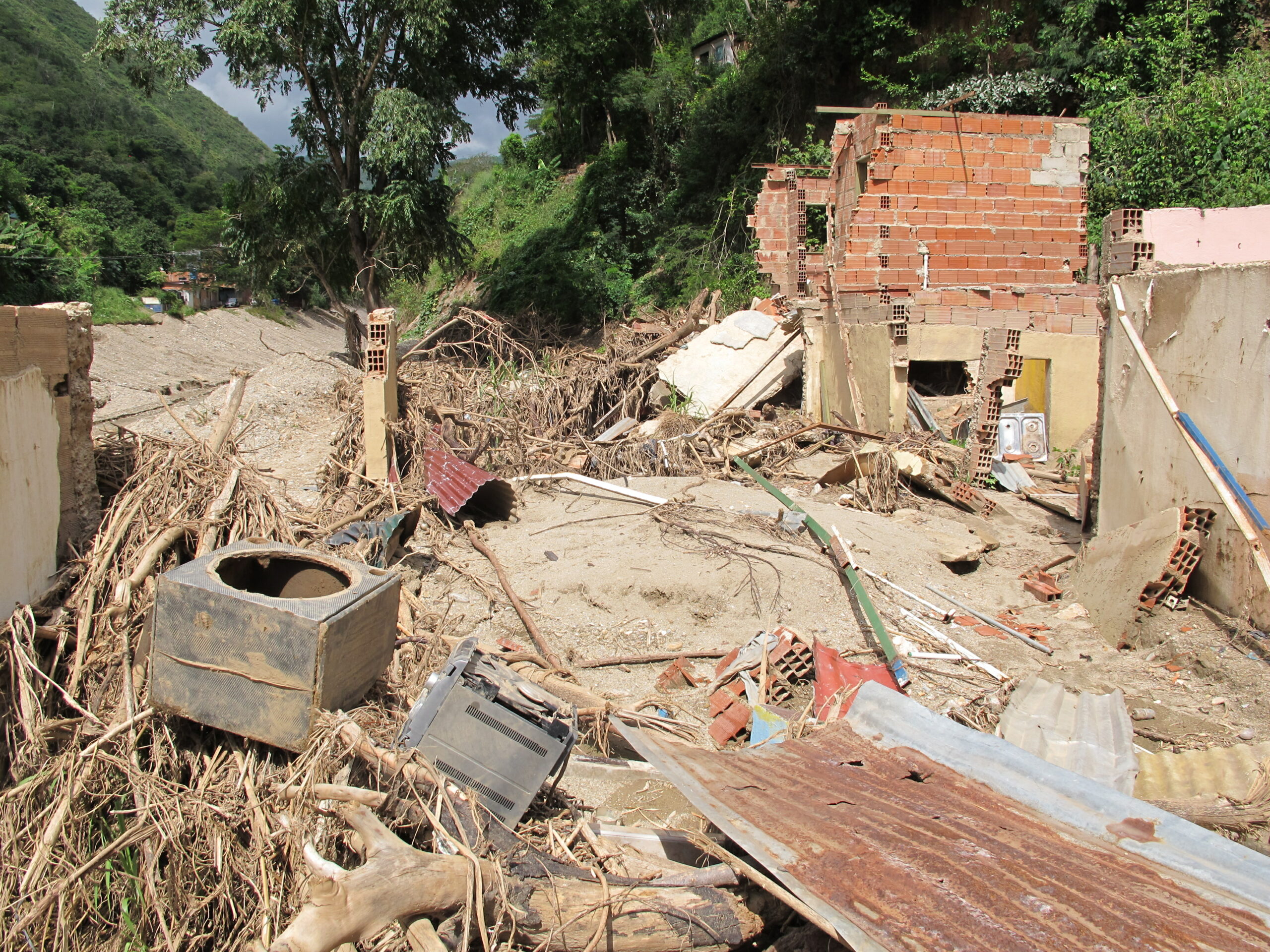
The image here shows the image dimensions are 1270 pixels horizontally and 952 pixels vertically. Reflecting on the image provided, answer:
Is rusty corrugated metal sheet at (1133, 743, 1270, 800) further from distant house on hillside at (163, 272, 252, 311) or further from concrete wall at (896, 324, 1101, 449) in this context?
distant house on hillside at (163, 272, 252, 311)

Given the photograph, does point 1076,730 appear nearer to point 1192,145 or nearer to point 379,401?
point 379,401

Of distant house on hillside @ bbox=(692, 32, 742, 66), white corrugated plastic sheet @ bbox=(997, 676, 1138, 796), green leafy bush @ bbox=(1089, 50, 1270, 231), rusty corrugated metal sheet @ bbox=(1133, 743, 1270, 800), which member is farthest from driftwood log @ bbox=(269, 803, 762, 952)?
distant house on hillside @ bbox=(692, 32, 742, 66)

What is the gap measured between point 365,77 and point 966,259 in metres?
12.5

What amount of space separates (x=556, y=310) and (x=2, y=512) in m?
16.5

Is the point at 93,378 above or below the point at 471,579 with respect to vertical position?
above

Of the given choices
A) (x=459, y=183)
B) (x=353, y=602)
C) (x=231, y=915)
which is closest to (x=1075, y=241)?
(x=353, y=602)

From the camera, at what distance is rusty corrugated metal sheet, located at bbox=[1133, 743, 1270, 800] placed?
3.73 m

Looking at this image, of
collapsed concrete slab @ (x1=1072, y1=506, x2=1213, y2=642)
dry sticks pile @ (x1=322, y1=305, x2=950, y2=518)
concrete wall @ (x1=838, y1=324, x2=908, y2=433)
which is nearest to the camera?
collapsed concrete slab @ (x1=1072, y1=506, x2=1213, y2=642)

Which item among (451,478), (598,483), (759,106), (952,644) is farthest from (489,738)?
(759,106)

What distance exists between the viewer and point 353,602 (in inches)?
145

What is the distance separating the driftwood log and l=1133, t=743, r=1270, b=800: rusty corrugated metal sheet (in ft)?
7.52

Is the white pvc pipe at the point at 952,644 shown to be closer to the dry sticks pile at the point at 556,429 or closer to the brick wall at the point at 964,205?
the dry sticks pile at the point at 556,429

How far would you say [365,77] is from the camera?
16.6 metres

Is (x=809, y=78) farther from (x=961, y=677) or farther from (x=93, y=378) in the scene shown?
(x=961, y=677)
